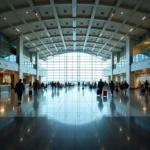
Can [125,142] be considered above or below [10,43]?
below

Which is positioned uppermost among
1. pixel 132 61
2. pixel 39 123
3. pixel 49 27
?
pixel 49 27

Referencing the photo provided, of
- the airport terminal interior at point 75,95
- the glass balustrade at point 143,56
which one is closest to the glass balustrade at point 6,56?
the airport terminal interior at point 75,95

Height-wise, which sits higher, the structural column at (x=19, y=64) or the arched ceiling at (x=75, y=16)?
the arched ceiling at (x=75, y=16)

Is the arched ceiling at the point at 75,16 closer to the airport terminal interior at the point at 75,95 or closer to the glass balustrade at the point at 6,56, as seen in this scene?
the airport terminal interior at the point at 75,95

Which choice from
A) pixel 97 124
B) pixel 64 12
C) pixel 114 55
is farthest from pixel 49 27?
pixel 97 124

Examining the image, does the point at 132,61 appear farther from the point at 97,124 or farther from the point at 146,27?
the point at 97,124

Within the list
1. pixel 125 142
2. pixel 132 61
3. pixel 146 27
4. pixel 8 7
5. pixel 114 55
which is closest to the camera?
pixel 125 142

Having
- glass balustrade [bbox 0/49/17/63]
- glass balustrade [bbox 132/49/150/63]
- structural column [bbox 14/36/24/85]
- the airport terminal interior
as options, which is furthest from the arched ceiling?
glass balustrade [bbox 132/49/150/63]

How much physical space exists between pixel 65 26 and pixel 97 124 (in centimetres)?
2694

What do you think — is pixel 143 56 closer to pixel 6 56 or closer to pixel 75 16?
pixel 75 16

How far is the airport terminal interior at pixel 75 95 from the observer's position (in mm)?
4160

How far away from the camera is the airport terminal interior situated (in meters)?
4.16

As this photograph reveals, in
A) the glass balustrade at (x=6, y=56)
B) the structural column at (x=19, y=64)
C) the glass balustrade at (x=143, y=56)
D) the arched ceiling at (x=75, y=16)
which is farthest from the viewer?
the structural column at (x=19, y=64)

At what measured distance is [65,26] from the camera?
98.1 feet
